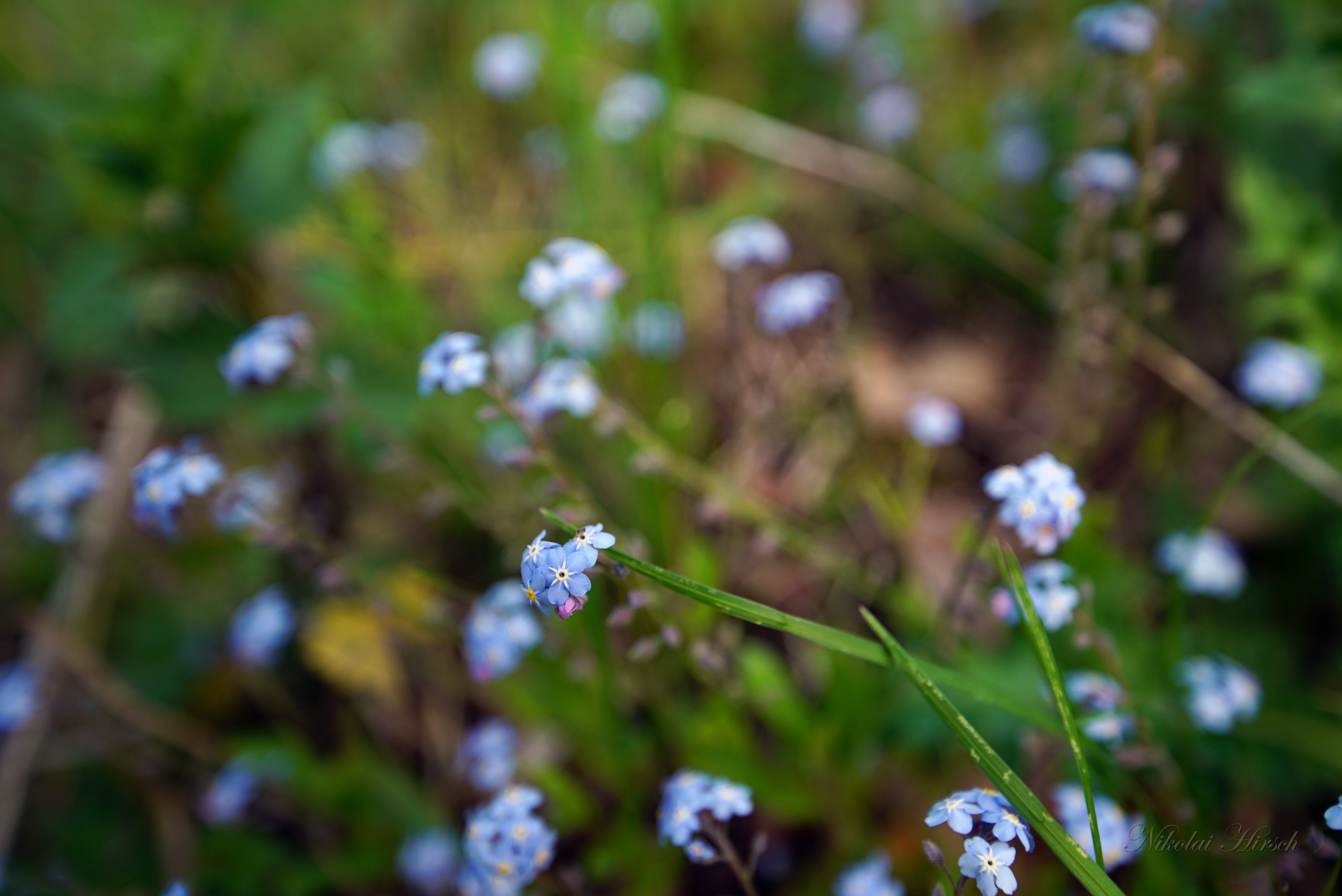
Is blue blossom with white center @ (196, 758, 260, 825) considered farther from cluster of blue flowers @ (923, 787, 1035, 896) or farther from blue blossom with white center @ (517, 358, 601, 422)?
cluster of blue flowers @ (923, 787, 1035, 896)

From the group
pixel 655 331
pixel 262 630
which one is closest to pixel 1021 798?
pixel 655 331

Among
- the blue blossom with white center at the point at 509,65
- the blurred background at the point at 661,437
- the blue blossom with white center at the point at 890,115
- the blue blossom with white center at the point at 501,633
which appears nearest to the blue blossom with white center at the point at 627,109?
the blurred background at the point at 661,437

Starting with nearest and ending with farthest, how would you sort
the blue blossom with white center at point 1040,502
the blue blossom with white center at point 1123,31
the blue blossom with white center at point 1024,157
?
the blue blossom with white center at point 1040,502 < the blue blossom with white center at point 1123,31 < the blue blossom with white center at point 1024,157

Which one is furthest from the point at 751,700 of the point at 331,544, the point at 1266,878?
the point at 331,544

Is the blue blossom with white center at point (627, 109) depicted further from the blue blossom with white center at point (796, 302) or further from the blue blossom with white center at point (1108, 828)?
the blue blossom with white center at point (1108, 828)

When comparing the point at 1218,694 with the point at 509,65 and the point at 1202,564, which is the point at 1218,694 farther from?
the point at 509,65

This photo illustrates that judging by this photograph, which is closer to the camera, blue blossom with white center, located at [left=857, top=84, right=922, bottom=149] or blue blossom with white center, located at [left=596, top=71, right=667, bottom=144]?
blue blossom with white center, located at [left=596, top=71, right=667, bottom=144]

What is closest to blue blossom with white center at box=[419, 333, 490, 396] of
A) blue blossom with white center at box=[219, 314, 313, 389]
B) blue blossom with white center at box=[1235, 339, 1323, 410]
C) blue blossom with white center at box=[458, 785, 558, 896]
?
blue blossom with white center at box=[219, 314, 313, 389]
